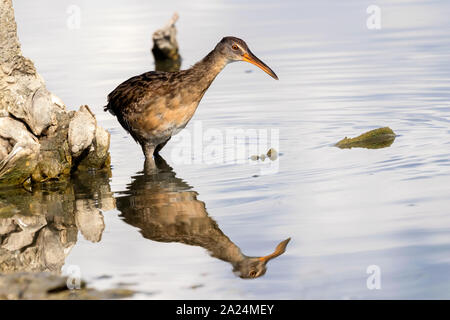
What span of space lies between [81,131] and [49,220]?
2.13 metres

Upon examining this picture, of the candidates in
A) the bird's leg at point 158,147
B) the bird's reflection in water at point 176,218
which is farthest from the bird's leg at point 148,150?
the bird's leg at point 158,147

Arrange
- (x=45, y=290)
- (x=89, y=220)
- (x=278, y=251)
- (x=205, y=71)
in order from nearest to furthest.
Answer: (x=45, y=290) → (x=278, y=251) → (x=89, y=220) → (x=205, y=71)

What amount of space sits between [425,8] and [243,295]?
20090 millimetres

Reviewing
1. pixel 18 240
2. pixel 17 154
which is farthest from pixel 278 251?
pixel 17 154

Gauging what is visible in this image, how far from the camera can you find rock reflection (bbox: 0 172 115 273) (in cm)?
772

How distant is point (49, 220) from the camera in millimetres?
8992

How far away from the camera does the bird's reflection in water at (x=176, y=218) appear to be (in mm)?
7352

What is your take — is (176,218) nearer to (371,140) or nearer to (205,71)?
(205,71)

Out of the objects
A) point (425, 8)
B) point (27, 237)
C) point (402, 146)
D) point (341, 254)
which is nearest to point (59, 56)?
point (425, 8)

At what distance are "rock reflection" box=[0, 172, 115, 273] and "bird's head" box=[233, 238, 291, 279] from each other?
152 cm

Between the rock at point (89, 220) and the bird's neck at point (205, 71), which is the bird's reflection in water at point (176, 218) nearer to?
the rock at point (89, 220)

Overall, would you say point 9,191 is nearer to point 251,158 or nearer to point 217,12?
point 251,158

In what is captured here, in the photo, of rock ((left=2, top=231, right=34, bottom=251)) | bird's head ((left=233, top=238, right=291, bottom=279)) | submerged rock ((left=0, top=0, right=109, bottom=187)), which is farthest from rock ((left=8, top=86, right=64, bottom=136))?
bird's head ((left=233, top=238, right=291, bottom=279))

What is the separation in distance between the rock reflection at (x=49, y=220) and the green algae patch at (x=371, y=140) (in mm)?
3165
